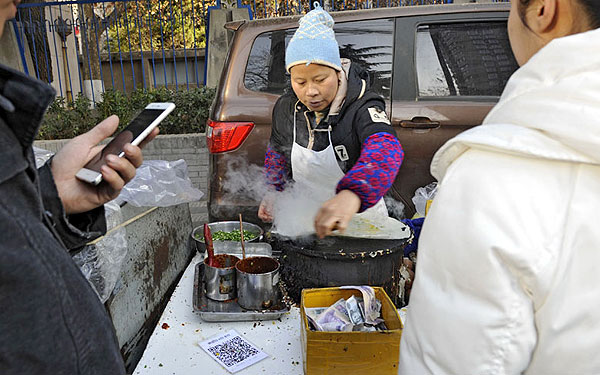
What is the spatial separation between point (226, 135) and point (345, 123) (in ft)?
4.55

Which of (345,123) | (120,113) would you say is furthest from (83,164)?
(120,113)

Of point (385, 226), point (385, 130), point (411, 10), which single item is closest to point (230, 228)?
point (385, 226)

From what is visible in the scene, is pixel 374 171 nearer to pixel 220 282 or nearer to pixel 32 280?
pixel 220 282

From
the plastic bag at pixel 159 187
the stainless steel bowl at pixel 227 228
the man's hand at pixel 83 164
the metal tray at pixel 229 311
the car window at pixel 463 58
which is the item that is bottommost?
the stainless steel bowl at pixel 227 228

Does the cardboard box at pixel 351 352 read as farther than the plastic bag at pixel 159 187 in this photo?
No

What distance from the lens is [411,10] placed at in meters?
3.64

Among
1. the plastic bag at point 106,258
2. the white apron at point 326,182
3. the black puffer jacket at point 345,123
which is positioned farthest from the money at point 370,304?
the plastic bag at point 106,258

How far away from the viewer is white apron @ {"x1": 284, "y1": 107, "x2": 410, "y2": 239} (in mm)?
2348

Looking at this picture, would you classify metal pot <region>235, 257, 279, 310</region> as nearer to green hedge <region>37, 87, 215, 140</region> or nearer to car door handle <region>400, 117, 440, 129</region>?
car door handle <region>400, 117, 440, 129</region>

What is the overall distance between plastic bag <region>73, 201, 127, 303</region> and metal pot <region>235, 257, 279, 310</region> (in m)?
0.61

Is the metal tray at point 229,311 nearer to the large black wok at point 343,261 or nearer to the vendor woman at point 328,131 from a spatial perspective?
the large black wok at point 343,261

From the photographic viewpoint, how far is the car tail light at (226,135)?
3.48 meters

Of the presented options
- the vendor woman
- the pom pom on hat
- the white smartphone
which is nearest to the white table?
the vendor woman

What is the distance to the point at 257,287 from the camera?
85.2 inches
